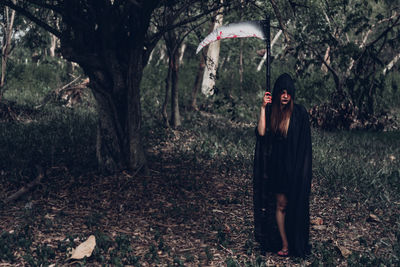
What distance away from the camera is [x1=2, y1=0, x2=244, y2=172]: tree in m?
7.17

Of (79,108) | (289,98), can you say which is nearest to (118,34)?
(289,98)

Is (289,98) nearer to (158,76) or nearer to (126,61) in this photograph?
(126,61)

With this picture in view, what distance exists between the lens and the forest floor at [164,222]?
17.5 ft

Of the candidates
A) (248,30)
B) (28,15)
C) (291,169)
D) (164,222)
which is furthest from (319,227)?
(28,15)

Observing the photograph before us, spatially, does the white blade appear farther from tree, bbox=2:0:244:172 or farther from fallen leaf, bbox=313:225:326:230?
fallen leaf, bbox=313:225:326:230

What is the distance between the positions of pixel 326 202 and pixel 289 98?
9.13 feet

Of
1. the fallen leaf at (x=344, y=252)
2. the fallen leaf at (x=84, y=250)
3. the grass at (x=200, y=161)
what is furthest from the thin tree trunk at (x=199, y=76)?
the fallen leaf at (x=84, y=250)

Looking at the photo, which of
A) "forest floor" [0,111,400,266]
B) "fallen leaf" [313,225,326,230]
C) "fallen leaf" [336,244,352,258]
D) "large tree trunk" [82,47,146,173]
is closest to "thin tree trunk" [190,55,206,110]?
"forest floor" [0,111,400,266]

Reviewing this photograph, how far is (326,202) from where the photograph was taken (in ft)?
24.3

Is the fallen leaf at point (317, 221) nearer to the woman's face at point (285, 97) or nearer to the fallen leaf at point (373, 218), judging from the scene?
the fallen leaf at point (373, 218)

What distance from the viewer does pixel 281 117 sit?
5.20 meters

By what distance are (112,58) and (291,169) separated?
337 cm

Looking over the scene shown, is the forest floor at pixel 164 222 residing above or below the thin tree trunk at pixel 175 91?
below

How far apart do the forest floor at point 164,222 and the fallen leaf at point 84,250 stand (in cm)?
6
